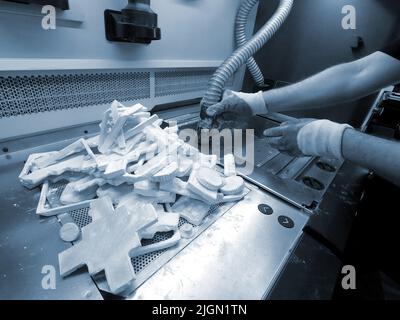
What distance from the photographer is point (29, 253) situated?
1.65ft

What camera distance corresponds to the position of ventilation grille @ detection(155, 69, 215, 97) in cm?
122

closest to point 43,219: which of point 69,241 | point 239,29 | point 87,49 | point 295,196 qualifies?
point 69,241

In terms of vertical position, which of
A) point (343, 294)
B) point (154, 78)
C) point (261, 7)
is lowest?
point (343, 294)

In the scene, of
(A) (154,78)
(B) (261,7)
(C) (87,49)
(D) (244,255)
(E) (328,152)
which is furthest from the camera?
(B) (261,7)

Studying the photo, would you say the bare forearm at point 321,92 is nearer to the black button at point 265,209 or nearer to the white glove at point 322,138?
the white glove at point 322,138

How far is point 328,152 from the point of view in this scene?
747mm

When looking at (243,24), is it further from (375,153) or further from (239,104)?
(375,153)

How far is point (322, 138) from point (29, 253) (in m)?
0.92

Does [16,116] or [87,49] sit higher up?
[87,49]

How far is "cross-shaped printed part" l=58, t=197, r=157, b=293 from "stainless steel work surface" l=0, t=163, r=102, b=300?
0.03 meters

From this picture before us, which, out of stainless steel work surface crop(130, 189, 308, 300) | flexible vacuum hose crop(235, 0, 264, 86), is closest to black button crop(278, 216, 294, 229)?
stainless steel work surface crop(130, 189, 308, 300)

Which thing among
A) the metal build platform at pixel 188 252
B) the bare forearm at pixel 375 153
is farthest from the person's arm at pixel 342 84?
the metal build platform at pixel 188 252
